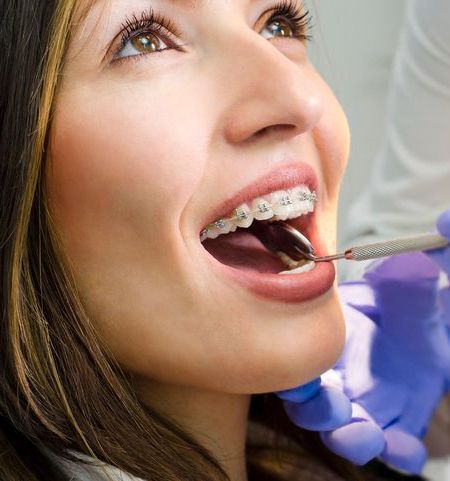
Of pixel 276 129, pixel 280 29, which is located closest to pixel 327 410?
pixel 276 129

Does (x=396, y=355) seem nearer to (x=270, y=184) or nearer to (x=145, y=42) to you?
(x=270, y=184)

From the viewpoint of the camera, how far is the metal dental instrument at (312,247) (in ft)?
3.19

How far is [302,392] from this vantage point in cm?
108

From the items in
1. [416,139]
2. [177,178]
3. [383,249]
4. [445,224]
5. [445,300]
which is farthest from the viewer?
[416,139]

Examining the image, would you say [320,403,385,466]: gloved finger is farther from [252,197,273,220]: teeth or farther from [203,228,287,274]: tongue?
[252,197,273,220]: teeth

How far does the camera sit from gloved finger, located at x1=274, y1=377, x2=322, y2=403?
108 cm

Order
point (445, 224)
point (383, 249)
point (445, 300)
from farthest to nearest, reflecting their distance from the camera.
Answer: point (445, 300) → point (445, 224) → point (383, 249)

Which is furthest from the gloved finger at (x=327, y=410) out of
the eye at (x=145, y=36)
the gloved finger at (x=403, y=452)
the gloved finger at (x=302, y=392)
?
the eye at (x=145, y=36)

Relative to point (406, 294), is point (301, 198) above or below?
above

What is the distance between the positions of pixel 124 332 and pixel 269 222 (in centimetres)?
24

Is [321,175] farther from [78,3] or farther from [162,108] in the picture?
[78,3]

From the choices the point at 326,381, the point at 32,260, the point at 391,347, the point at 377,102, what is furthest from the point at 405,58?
the point at 32,260

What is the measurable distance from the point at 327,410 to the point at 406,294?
247 mm

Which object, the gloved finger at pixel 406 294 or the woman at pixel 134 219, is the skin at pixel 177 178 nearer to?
the woman at pixel 134 219
